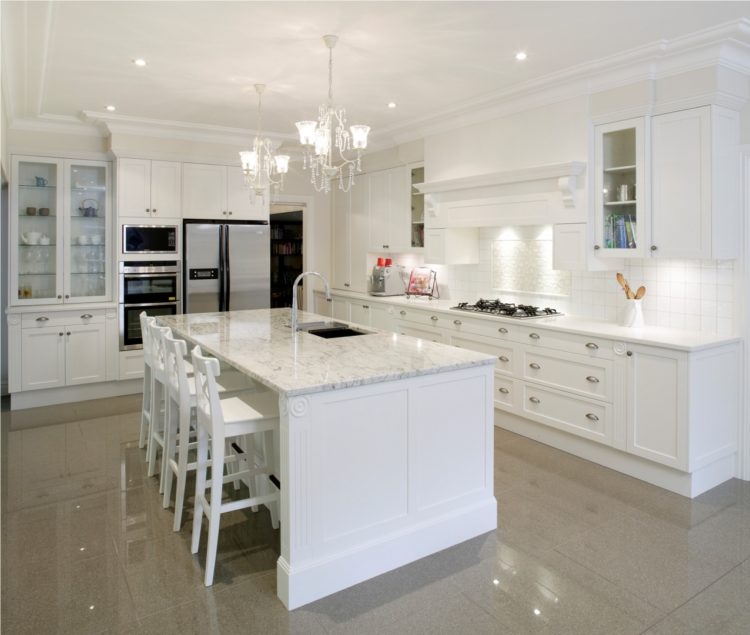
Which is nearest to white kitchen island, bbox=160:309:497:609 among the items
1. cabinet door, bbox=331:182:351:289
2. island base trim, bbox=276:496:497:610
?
island base trim, bbox=276:496:497:610

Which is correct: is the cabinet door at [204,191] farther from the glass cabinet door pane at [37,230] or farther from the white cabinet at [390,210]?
the white cabinet at [390,210]

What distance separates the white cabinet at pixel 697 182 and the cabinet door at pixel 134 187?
4.56 m

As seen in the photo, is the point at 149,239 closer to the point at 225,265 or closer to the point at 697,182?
the point at 225,265

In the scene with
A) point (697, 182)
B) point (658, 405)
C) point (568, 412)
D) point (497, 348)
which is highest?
point (697, 182)

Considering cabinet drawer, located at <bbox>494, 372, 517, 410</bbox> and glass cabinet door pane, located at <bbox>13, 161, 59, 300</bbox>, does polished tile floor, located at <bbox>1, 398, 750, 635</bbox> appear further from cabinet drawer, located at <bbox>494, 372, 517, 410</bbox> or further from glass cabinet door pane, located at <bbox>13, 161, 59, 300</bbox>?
glass cabinet door pane, located at <bbox>13, 161, 59, 300</bbox>

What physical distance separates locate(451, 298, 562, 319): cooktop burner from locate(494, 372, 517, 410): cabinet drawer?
52 centimetres

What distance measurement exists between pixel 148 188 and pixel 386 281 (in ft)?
8.61

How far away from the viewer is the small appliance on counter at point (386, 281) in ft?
20.6

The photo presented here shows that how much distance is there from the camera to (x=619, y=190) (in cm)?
404

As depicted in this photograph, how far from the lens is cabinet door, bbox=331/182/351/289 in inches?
282

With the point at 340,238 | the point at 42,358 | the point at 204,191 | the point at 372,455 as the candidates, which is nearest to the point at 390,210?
the point at 340,238

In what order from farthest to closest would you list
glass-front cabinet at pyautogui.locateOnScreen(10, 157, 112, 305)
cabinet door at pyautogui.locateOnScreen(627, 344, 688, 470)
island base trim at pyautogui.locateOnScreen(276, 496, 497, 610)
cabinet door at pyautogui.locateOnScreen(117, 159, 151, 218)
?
cabinet door at pyautogui.locateOnScreen(117, 159, 151, 218) → glass-front cabinet at pyautogui.locateOnScreen(10, 157, 112, 305) → cabinet door at pyautogui.locateOnScreen(627, 344, 688, 470) → island base trim at pyautogui.locateOnScreen(276, 496, 497, 610)

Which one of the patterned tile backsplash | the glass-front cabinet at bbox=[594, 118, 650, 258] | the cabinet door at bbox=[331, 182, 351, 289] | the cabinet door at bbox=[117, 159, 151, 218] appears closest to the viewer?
the patterned tile backsplash

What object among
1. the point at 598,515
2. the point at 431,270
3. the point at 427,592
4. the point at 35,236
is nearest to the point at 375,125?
the point at 431,270
